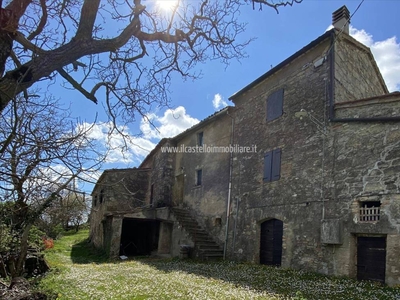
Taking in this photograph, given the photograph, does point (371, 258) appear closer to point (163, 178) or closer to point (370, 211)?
point (370, 211)

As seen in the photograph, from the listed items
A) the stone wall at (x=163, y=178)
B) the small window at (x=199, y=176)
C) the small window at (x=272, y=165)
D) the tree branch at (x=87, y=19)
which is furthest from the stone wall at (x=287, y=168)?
the tree branch at (x=87, y=19)

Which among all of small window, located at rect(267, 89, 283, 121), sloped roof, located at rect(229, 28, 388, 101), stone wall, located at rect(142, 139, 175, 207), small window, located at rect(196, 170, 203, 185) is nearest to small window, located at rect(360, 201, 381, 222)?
small window, located at rect(267, 89, 283, 121)

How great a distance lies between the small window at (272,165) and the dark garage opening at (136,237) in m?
10.9

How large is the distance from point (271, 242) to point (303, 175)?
3020 millimetres

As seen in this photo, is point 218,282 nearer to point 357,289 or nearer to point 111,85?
point 357,289

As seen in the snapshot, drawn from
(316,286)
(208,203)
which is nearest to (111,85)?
(316,286)

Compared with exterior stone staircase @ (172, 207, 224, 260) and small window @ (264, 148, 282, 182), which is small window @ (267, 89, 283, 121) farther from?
exterior stone staircase @ (172, 207, 224, 260)

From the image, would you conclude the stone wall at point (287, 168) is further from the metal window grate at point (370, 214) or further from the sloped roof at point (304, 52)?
the metal window grate at point (370, 214)

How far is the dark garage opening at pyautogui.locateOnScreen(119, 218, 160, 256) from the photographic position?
71.8ft

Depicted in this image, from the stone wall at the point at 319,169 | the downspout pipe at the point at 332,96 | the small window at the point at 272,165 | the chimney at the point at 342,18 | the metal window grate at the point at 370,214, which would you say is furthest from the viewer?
the small window at the point at 272,165

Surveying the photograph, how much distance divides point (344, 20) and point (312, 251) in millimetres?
8555

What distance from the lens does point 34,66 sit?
3676 mm

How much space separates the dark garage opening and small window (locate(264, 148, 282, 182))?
10.9 m

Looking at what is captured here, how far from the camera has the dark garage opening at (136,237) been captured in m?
21.9
